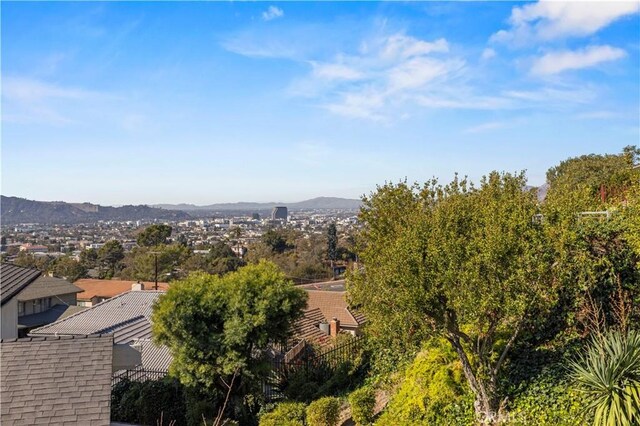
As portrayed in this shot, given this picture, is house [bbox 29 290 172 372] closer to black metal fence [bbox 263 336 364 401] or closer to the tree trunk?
black metal fence [bbox 263 336 364 401]

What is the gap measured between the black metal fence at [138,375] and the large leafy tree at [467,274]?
7.48m

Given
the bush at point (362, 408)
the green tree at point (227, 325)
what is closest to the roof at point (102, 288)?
the green tree at point (227, 325)

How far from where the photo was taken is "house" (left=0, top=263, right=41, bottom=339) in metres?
13.4

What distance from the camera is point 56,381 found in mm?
8109

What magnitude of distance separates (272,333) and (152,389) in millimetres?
3602

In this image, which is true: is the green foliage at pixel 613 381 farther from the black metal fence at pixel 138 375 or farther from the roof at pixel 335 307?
the roof at pixel 335 307

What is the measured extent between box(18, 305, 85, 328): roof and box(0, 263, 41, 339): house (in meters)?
16.8

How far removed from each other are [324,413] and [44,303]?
30.2 meters

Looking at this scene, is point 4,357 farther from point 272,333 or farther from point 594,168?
point 594,168

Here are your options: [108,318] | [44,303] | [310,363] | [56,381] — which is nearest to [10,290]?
[56,381]

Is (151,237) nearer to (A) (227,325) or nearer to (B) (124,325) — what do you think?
(B) (124,325)

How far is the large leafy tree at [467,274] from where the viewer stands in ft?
26.6

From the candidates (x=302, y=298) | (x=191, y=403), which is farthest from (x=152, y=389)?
(x=302, y=298)

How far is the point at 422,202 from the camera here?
33.4 feet
